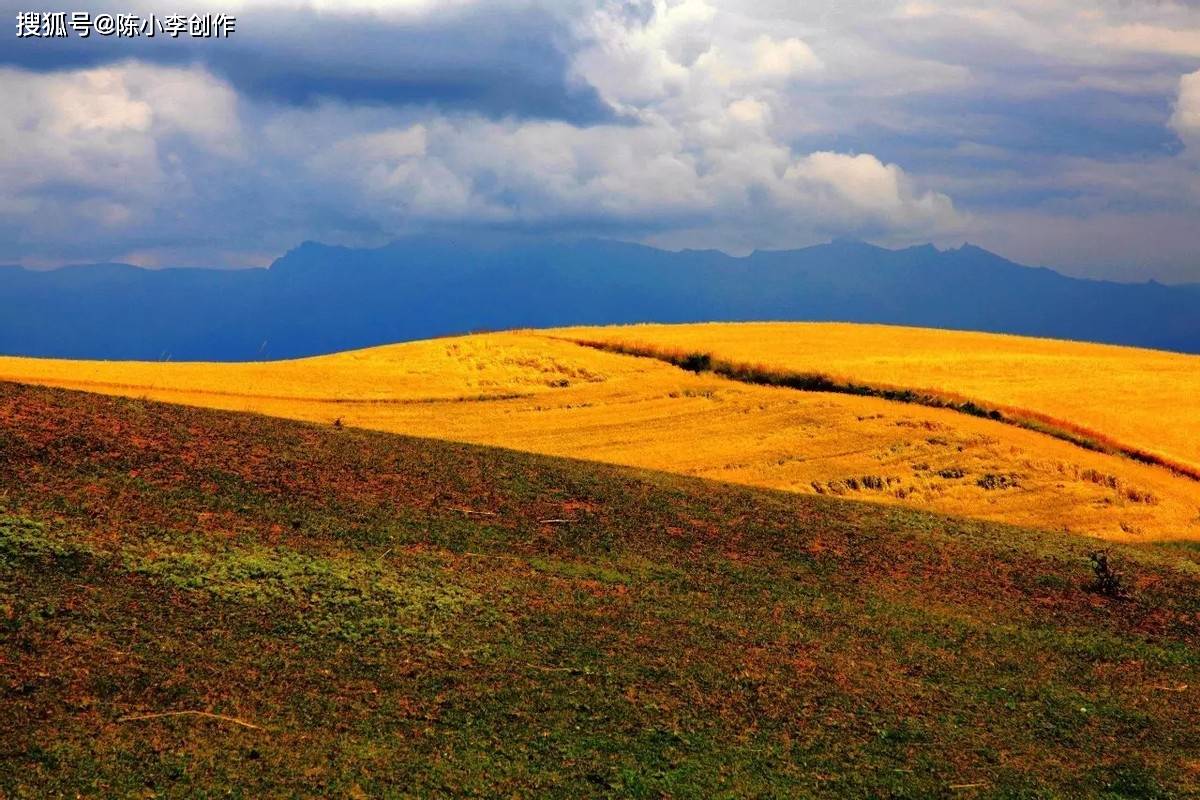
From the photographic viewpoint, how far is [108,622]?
13.5 meters

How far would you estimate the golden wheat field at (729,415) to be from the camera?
30.7m

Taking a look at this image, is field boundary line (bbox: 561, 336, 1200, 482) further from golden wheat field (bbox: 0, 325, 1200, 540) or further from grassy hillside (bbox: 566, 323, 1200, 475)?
golden wheat field (bbox: 0, 325, 1200, 540)

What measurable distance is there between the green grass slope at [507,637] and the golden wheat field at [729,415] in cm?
759

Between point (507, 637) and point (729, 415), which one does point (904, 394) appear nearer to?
point (729, 415)

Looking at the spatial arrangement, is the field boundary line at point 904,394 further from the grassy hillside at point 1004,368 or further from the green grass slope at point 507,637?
the green grass slope at point 507,637

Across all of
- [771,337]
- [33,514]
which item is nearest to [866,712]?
[33,514]

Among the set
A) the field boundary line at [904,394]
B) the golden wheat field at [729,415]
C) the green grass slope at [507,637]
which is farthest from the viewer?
the field boundary line at [904,394]

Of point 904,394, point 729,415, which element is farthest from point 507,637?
point 904,394

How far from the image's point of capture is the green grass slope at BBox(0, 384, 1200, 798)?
38.1ft

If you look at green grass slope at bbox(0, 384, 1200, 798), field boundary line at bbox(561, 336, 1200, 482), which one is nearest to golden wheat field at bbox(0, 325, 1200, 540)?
field boundary line at bbox(561, 336, 1200, 482)

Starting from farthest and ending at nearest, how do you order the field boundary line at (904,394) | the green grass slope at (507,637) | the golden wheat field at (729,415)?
the field boundary line at (904,394) → the golden wheat field at (729,415) → the green grass slope at (507,637)

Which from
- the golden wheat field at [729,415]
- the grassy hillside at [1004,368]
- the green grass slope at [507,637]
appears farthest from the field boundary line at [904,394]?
the green grass slope at [507,637]

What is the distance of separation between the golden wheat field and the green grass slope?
759 cm

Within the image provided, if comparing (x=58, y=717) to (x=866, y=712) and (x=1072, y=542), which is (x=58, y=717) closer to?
(x=866, y=712)
